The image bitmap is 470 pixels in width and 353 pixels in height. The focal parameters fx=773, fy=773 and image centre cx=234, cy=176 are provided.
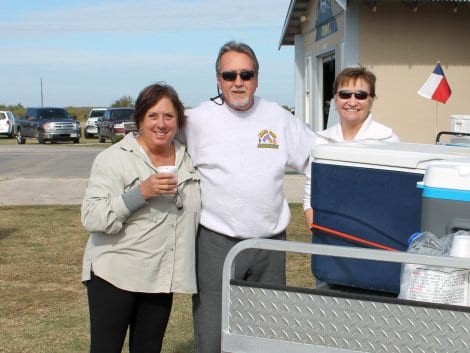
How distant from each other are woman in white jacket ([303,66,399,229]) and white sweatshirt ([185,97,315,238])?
30cm

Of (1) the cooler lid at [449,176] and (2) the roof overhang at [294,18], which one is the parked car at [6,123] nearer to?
(2) the roof overhang at [294,18]

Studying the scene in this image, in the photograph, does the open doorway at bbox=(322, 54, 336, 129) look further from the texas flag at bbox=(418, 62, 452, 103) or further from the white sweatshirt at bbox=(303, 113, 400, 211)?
the white sweatshirt at bbox=(303, 113, 400, 211)

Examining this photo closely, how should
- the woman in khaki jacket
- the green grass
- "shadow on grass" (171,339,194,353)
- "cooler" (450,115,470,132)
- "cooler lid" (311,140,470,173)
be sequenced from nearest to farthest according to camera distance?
"cooler lid" (311,140,470,173), the woman in khaki jacket, "shadow on grass" (171,339,194,353), the green grass, "cooler" (450,115,470,132)

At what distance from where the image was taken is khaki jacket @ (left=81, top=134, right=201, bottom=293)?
347 cm

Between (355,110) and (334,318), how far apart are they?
1.74 meters

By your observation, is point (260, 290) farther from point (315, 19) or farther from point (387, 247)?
point (315, 19)

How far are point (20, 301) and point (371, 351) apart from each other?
4.86m

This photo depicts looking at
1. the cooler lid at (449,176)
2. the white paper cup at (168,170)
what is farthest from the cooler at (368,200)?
the white paper cup at (168,170)

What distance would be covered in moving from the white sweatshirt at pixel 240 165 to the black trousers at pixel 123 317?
0.47m

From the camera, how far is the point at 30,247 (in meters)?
8.74

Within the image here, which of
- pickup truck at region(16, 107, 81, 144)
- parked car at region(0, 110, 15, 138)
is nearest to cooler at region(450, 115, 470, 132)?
pickup truck at region(16, 107, 81, 144)

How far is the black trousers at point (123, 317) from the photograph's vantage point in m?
3.52

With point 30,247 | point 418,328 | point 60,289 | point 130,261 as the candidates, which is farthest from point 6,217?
point 418,328

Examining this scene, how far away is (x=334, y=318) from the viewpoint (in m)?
2.35
